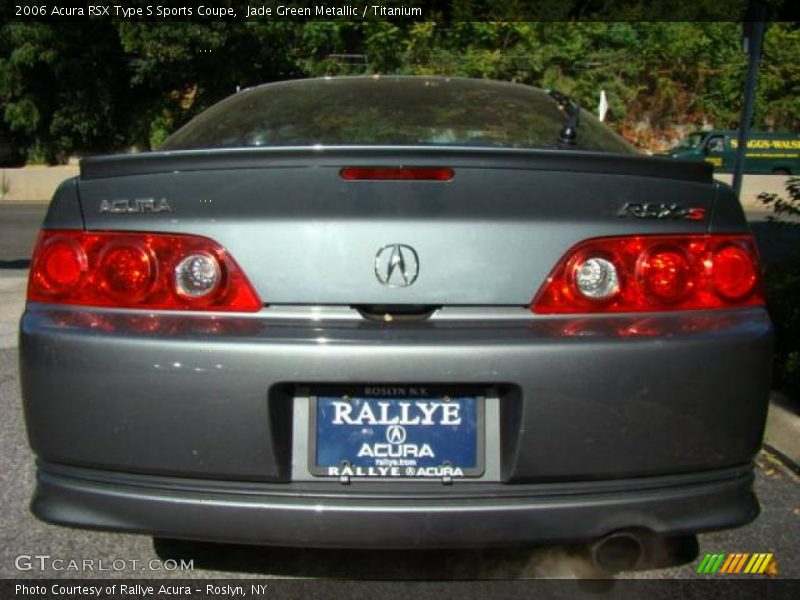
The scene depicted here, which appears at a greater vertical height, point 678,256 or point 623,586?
point 678,256

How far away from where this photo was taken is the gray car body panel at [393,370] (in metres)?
1.87

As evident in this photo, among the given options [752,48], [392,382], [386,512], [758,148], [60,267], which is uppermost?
[752,48]

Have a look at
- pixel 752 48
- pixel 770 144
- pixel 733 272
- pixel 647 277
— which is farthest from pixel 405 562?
pixel 770 144

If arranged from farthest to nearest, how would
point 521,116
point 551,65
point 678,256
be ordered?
point 551,65
point 521,116
point 678,256

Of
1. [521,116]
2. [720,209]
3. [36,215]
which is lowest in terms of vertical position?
[36,215]

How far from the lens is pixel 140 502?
1.93 metres

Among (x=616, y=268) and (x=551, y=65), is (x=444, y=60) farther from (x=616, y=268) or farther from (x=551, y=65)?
(x=616, y=268)

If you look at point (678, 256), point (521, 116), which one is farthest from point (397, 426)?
point (521, 116)

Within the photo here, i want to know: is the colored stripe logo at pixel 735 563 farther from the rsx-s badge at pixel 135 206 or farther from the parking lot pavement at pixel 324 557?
the rsx-s badge at pixel 135 206

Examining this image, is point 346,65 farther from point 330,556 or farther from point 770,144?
point 330,556

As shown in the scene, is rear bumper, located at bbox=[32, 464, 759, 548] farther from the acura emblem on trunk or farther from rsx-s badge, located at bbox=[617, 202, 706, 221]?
rsx-s badge, located at bbox=[617, 202, 706, 221]

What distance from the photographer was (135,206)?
202 centimetres

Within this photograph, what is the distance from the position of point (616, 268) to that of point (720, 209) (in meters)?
0.34

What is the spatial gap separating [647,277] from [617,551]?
689 mm
